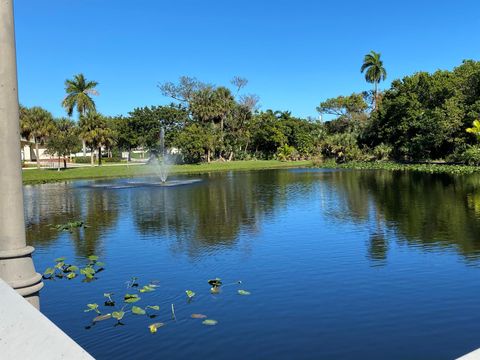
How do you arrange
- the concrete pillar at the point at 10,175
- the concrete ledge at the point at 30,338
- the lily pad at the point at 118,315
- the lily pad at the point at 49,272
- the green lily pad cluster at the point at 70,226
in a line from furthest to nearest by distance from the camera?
the green lily pad cluster at the point at 70,226, the lily pad at the point at 49,272, the lily pad at the point at 118,315, the concrete pillar at the point at 10,175, the concrete ledge at the point at 30,338

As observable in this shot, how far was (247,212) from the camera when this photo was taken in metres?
21.0

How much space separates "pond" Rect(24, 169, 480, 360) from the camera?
23.5ft

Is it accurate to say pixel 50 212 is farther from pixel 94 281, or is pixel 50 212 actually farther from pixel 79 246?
pixel 94 281

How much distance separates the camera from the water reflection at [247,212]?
14594 mm

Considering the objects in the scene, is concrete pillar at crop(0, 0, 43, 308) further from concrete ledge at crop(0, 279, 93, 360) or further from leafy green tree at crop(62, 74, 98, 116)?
leafy green tree at crop(62, 74, 98, 116)

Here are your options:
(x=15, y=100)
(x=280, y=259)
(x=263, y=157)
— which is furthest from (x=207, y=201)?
(x=263, y=157)

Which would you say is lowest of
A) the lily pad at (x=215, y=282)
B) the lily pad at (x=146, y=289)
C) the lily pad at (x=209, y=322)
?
the lily pad at (x=209, y=322)

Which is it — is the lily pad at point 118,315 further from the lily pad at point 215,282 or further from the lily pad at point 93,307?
the lily pad at point 215,282

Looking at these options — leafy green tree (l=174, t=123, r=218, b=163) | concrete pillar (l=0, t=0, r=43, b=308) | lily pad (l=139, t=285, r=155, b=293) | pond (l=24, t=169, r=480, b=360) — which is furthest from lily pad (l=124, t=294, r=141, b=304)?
leafy green tree (l=174, t=123, r=218, b=163)

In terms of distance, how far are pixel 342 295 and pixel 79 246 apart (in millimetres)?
8900

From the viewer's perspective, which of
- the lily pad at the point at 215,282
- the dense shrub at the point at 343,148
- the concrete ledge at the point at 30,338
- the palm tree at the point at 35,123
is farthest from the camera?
the dense shrub at the point at 343,148

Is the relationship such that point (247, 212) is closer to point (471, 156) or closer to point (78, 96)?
point (471, 156)

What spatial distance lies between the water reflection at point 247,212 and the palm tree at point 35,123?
28.7m

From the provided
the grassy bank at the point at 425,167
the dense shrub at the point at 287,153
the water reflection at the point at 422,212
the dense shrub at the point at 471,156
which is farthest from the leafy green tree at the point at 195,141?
the water reflection at the point at 422,212
